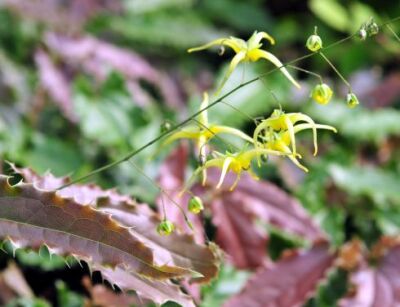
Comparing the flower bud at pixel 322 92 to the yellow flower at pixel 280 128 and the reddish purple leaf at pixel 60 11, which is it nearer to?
the yellow flower at pixel 280 128

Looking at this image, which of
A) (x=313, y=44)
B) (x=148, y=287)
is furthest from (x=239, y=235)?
(x=313, y=44)

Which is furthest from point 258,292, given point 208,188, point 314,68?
point 314,68

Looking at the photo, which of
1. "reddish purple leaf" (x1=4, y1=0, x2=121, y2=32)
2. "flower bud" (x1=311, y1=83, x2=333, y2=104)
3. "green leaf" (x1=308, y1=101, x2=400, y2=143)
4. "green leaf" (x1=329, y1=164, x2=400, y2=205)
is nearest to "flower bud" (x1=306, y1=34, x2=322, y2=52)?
"flower bud" (x1=311, y1=83, x2=333, y2=104)

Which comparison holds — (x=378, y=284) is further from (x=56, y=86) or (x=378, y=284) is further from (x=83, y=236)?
(x=56, y=86)

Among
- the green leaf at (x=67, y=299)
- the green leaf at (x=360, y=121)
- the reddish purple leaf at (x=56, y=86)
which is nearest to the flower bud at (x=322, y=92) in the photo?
the green leaf at (x=67, y=299)

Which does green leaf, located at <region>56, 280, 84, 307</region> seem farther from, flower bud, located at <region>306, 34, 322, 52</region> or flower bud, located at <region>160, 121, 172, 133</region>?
→ flower bud, located at <region>306, 34, 322, 52</region>

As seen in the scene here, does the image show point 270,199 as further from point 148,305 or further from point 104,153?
point 104,153
